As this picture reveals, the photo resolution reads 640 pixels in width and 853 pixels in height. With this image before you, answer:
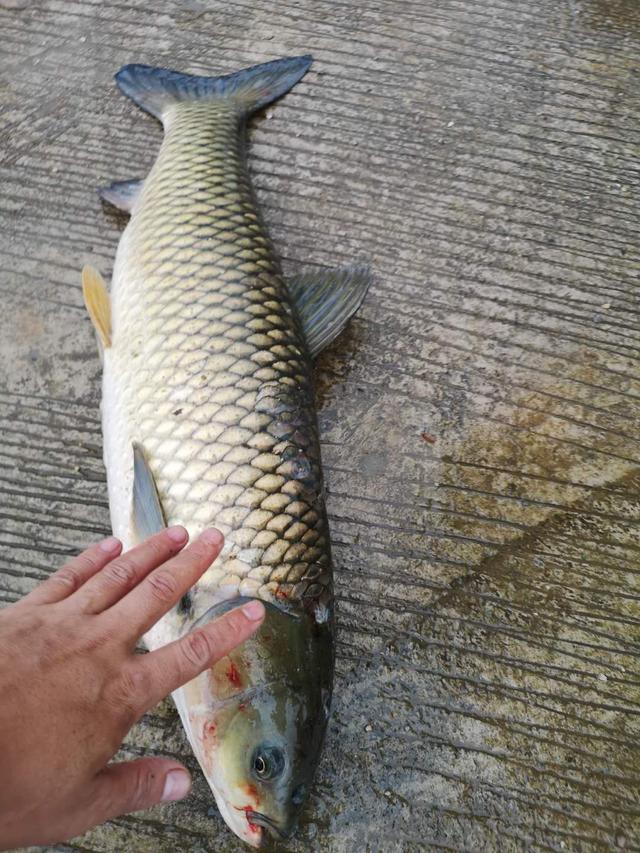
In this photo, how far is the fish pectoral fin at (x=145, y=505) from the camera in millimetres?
1634

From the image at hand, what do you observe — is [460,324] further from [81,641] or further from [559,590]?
[81,641]

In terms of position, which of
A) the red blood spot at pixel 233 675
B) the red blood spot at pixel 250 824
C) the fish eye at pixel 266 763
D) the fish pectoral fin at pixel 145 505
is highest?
the fish pectoral fin at pixel 145 505

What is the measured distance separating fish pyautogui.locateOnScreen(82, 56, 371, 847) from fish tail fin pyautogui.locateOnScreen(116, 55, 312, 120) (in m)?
0.35

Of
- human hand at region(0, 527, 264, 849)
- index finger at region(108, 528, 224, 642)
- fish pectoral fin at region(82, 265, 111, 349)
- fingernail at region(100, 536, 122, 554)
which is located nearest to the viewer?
human hand at region(0, 527, 264, 849)

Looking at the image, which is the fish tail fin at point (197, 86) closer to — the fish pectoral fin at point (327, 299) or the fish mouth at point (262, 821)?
the fish pectoral fin at point (327, 299)

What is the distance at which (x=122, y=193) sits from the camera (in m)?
2.44

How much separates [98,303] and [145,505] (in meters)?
0.81

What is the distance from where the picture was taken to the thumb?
1143 mm

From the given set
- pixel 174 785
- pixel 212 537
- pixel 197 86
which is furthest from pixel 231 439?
pixel 197 86

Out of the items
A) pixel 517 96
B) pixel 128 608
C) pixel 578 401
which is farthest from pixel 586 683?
pixel 517 96

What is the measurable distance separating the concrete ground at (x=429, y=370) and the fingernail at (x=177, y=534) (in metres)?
0.58

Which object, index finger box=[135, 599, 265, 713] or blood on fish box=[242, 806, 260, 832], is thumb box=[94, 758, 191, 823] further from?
blood on fish box=[242, 806, 260, 832]

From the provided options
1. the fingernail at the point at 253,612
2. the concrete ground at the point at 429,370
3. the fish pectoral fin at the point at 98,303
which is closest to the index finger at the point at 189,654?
the fingernail at the point at 253,612

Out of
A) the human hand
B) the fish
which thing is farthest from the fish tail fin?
the human hand
